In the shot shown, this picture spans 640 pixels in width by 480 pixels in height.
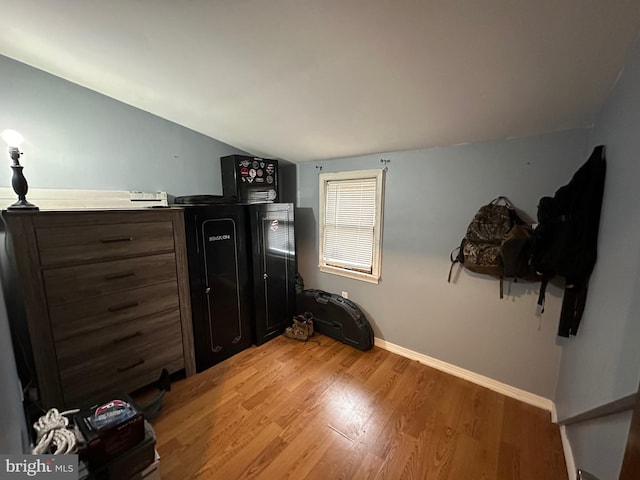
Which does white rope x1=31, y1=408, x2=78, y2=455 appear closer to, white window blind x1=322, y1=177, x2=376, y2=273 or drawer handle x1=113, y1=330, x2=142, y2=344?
drawer handle x1=113, y1=330, x2=142, y2=344

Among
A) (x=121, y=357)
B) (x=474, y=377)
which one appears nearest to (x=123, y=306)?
(x=121, y=357)

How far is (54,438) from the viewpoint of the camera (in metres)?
1.05

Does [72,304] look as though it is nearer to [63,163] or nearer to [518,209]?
[63,163]

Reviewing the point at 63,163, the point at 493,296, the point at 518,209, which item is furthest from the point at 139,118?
the point at 493,296

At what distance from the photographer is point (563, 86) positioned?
127 cm

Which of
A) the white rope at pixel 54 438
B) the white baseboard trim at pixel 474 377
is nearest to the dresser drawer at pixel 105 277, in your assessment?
the white rope at pixel 54 438

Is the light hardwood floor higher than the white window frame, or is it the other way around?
the white window frame

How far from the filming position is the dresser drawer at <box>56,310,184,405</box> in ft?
5.39

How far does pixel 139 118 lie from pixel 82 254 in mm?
1361

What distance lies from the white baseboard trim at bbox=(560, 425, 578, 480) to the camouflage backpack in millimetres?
888

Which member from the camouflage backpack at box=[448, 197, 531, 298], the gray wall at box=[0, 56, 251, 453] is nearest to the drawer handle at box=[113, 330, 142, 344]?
the gray wall at box=[0, 56, 251, 453]

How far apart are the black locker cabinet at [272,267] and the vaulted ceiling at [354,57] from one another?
3.19ft

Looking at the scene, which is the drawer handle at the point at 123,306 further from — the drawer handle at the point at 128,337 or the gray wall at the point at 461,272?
the gray wall at the point at 461,272

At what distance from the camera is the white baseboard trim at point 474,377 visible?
192 centimetres
